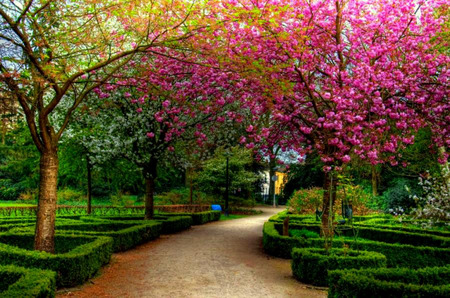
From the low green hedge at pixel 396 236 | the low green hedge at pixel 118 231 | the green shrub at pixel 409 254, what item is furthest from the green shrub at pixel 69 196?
the green shrub at pixel 409 254

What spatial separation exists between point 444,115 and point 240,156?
18.3 metres

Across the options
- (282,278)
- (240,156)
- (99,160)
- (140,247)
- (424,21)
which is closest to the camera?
(282,278)

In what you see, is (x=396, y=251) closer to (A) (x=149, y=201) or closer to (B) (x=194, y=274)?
(B) (x=194, y=274)

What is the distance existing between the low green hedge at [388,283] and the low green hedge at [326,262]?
1331 millimetres

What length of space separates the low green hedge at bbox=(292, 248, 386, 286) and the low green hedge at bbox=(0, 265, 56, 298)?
15.2 ft

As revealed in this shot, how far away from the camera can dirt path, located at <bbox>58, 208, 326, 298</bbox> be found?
7.12 m

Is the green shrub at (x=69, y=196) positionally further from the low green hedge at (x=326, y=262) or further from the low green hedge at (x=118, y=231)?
the low green hedge at (x=326, y=262)

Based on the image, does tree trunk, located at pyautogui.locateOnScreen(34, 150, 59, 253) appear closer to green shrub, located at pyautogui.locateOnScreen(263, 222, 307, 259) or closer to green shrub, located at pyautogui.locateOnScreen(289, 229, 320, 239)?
green shrub, located at pyautogui.locateOnScreen(263, 222, 307, 259)

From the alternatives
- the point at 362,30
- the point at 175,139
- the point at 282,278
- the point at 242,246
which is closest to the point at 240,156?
the point at 175,139

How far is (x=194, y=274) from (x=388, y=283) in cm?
433

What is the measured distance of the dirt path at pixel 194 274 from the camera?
712 cm

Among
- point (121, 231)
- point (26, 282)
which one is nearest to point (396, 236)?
point (121, 231)

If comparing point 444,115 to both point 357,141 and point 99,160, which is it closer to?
point 357,141

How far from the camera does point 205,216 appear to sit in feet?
69.2
